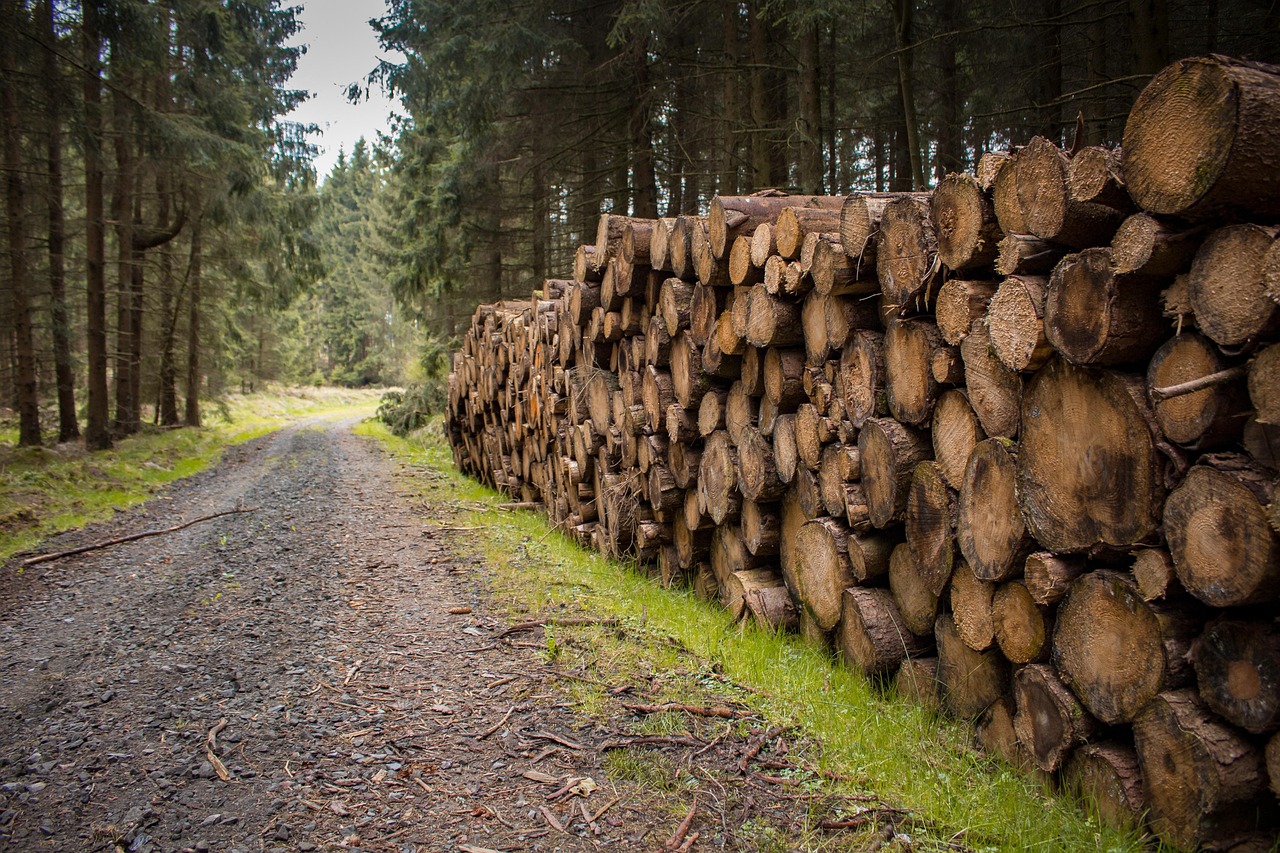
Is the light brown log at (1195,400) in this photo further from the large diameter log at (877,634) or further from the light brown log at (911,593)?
the large diameter log at (877,634)

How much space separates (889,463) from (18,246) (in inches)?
548

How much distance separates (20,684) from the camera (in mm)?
4023

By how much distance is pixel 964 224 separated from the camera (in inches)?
113

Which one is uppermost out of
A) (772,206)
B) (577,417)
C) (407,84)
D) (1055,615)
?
(407,84)

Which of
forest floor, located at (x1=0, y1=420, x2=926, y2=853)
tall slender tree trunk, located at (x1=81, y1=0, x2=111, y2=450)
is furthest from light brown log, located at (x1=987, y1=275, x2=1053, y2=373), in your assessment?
tall slender tree trunk, located at (x1=81, y1=0, x2=111, y2=450)

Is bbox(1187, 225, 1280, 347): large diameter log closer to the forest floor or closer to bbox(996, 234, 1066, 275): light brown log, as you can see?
bbox(996, 234, 1066, 275): light brown log

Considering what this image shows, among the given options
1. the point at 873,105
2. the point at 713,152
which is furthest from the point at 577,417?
the point at 873,105

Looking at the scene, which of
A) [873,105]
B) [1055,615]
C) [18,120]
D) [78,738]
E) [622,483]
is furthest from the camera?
[873,105]

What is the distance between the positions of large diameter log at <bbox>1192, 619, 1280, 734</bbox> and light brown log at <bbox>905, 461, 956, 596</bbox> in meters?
1.01

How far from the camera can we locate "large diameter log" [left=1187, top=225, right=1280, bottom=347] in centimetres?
188

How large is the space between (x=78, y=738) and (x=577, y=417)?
14.6ft

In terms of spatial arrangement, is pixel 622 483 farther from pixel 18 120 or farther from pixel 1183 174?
pixel 18 120

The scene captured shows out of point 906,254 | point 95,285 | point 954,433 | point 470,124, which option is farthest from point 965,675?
point 95,285

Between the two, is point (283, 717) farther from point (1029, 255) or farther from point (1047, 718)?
point (1029, 255)
